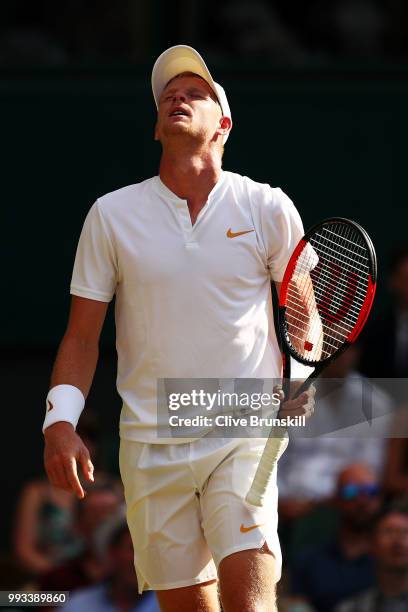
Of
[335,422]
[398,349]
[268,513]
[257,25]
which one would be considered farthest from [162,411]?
[257,25]

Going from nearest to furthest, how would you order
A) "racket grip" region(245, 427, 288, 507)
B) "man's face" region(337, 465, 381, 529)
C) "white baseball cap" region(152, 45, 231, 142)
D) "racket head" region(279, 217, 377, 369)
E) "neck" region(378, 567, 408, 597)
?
"racket grip" region(245, 427, 288, 507), "racket head" region(279, 217, 377, 369), "white baseball cap" region(152, 45, 231, 142), "neck" region(378, 567, 408, 597), "man's face" region(337, 465, 381, 529)

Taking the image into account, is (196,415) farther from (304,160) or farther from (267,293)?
→ (304,160)

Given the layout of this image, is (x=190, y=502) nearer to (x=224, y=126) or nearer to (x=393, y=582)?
(x=224, y=126)

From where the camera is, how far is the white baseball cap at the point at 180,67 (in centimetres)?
480

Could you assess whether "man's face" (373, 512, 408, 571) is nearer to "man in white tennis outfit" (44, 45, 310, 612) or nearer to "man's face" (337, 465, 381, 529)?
"man's face" (337, 465, 381, 529)

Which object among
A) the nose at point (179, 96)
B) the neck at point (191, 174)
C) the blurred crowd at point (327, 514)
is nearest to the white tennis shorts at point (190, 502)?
the neck at point (191, 174)

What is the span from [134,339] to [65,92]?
438cm

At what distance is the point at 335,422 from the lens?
24.2 ft

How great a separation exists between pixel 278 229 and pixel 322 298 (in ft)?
1.10

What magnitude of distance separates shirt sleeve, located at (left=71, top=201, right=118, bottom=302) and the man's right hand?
1.49 ft

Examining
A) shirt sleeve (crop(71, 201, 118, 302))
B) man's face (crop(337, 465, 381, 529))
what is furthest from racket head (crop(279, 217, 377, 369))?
man's face (crop(337, 465, 381, 529))

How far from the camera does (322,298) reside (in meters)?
4.93

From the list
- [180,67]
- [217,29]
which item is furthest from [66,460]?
[217,29]

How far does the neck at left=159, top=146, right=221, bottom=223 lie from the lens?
4.75 meters
